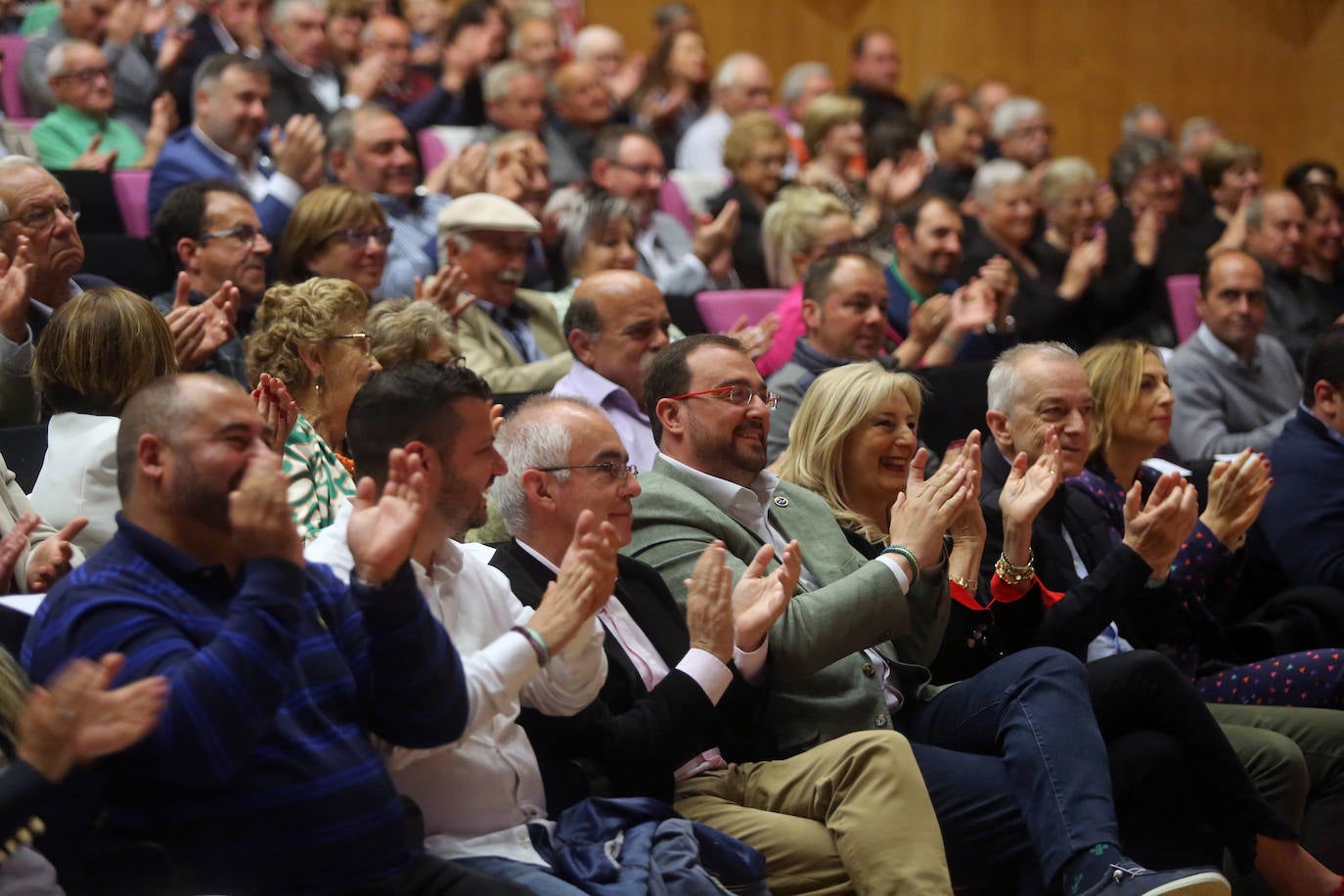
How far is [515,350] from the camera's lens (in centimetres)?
357

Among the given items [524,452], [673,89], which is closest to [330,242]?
[524,452]

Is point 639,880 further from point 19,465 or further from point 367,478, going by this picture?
point 19,465

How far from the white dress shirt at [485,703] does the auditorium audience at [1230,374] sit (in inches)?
91.6

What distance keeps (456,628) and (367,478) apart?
0.25 metres

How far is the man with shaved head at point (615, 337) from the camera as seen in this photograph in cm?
320

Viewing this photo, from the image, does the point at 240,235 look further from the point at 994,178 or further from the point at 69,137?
the point at 994,178

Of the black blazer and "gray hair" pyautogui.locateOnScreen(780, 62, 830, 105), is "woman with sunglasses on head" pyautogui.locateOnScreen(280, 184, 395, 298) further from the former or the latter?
"gray hair" pyautogui.locateOnScreen(780, 62, 830, 105)

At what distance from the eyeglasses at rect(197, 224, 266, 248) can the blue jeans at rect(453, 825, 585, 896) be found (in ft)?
5.71

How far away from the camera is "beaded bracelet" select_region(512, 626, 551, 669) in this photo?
1781mm

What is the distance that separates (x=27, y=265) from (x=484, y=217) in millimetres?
1232

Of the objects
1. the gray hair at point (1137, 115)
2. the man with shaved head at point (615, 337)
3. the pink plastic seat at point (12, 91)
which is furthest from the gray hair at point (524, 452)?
the gray hair at point (1137, 115)

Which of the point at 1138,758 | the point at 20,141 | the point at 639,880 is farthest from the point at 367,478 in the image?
the point at 20,141

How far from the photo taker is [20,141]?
386 centimetres

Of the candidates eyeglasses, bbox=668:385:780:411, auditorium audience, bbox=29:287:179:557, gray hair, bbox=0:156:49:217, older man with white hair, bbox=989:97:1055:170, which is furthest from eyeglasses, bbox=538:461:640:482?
older man with white hair, bbox=989:97:1055:170
